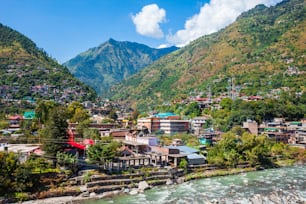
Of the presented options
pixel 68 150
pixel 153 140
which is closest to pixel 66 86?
pixel 153 140

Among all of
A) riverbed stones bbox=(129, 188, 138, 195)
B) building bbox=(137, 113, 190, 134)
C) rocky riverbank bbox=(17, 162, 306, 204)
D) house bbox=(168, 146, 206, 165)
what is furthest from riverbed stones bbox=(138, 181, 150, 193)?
building bbox=(137, 113, 190, 134)

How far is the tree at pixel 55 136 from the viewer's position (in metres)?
25.3

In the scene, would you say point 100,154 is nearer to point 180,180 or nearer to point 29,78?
point 180,180

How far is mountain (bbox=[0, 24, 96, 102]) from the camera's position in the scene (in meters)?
64.8

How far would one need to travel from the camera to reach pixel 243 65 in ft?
300

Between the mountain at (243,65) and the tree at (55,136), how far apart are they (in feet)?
176

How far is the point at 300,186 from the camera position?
25703mm

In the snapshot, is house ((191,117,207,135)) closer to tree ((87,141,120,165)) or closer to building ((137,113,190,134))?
building ((137,113,190,134))

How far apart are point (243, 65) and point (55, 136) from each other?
75.1m

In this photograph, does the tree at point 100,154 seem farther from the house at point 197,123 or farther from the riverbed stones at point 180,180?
the house at point 197,123

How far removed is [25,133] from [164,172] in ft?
58.3

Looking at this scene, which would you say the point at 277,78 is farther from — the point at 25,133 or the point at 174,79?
the point at 25,133

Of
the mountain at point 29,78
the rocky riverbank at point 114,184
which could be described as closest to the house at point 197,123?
the rocky riverbank at point 114,184

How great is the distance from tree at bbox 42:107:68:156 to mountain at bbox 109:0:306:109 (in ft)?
176
